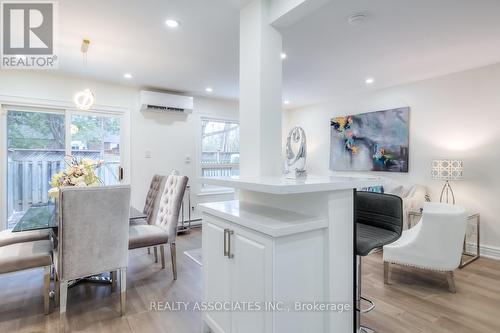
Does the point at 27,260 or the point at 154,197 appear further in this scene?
the point at 154,197

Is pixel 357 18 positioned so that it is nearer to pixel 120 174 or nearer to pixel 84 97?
pixel 84 97

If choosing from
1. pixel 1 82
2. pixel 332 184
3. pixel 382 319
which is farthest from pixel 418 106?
pixel 1 82

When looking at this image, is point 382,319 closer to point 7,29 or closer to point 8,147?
point 7,29

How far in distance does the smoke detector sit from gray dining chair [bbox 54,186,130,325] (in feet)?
7.49

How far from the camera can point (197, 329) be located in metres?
1.95

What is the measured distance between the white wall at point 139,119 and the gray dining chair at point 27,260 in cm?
216

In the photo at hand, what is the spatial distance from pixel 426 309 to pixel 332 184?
1686 mm

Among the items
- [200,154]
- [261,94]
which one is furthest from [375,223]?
[200,154]

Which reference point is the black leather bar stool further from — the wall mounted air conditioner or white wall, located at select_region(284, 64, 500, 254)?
the wall mounted air conditioner

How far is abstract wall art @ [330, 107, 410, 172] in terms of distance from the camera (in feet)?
13.8

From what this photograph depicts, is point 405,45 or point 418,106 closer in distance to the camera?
point 405,45

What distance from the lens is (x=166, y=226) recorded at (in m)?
2.80

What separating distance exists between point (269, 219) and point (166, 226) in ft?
5.59

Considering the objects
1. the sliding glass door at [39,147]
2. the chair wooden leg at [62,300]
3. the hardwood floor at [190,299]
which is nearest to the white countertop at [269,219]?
the hardwood floor at [190,299]
